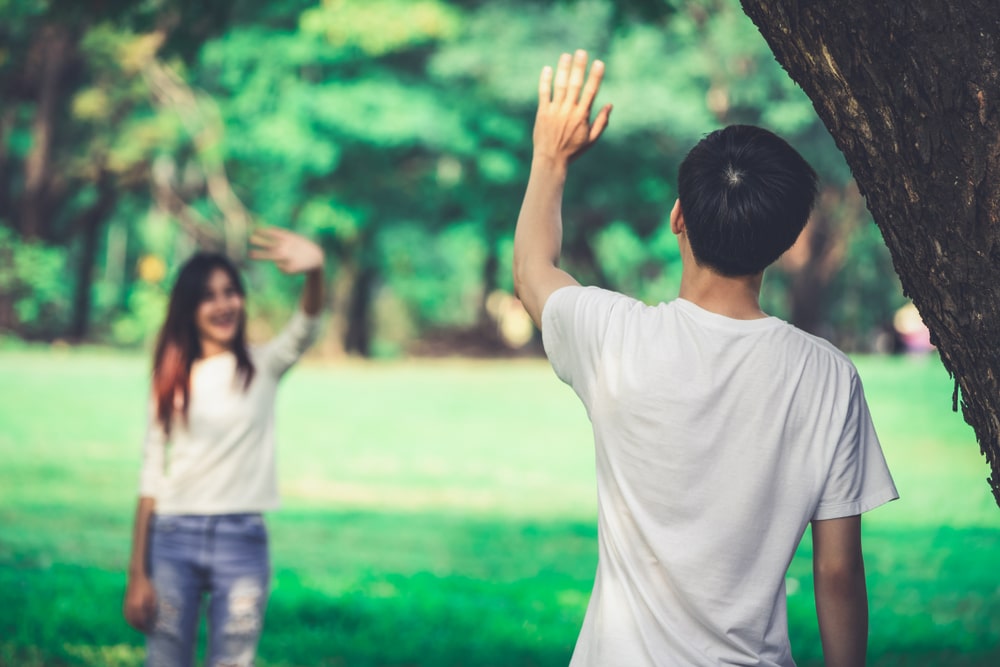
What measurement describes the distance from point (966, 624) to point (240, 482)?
4923mm

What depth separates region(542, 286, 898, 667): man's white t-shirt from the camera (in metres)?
2.12

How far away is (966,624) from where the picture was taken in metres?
7.58

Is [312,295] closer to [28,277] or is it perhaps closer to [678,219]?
[678,219]

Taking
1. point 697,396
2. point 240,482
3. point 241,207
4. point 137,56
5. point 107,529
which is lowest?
point 107,529

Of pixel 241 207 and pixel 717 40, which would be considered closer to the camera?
pixel 717 40

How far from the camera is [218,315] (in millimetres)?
4625

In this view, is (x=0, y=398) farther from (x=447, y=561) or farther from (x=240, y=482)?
(x=240, y=482)

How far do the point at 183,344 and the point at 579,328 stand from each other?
8.77 feet

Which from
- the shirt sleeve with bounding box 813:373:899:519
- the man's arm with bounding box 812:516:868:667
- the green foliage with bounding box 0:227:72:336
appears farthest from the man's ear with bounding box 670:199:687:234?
the green foliage with bounding box 0:227:72:336

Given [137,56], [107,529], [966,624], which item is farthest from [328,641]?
[137,56]

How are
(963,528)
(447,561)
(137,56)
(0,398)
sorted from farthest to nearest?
(137,56) < (0,398) < (963,528) < (447,561)

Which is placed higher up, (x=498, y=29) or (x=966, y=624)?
(x=498, y=29)

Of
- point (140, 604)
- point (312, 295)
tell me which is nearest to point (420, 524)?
point (312, 295)

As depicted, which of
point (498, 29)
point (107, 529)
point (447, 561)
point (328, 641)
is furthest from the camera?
point (498, 29)
